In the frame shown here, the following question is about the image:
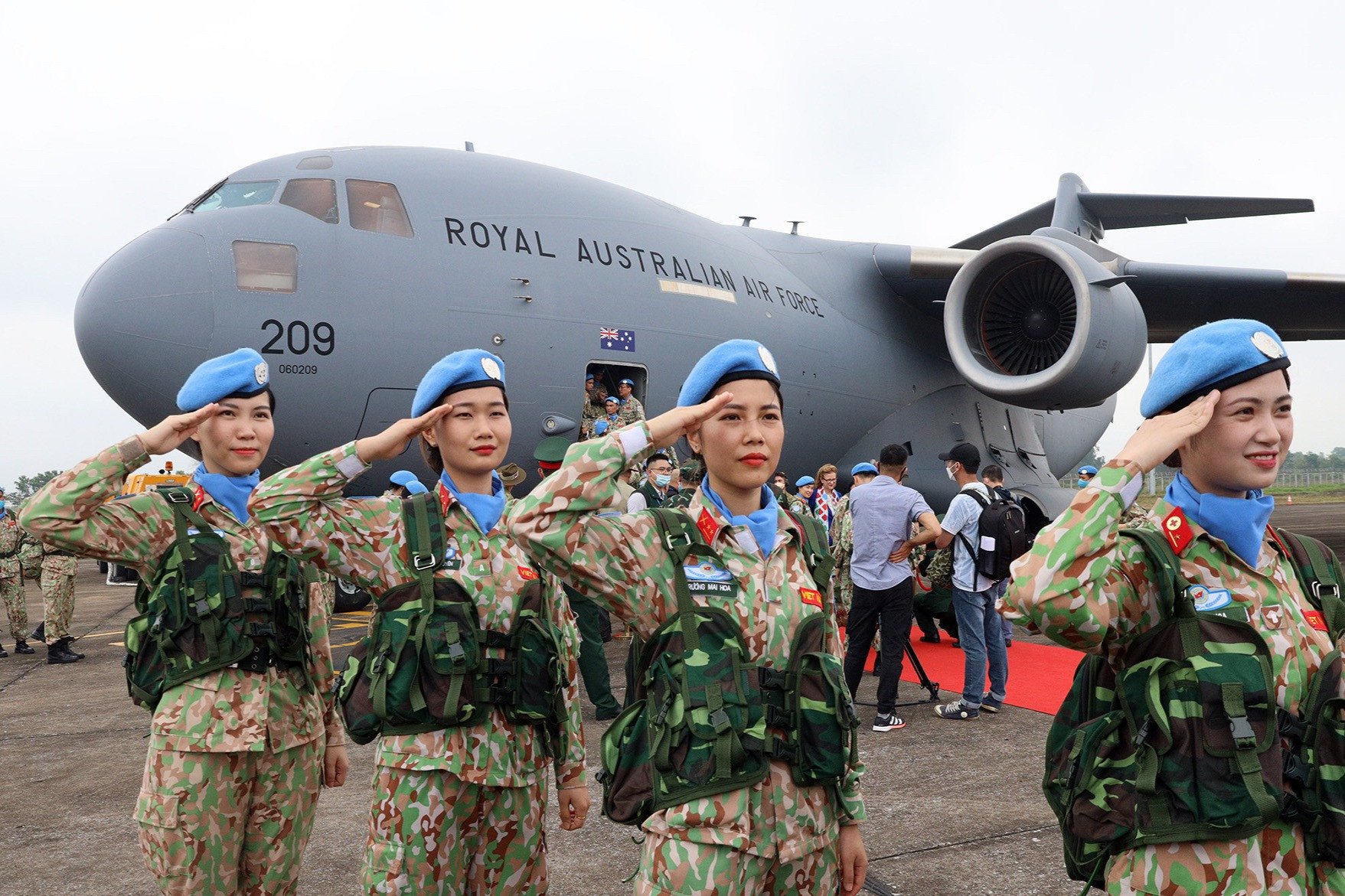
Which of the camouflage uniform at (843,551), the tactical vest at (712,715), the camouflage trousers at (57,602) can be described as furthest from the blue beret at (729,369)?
the camouflage trousers at (57,602)

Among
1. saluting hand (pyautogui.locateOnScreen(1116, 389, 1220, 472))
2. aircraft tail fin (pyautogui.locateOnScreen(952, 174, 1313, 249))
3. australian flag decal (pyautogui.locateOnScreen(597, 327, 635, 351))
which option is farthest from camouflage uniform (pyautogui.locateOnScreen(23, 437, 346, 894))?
aircraft tail fin (pyautogui.locateOnScreen(952, 174, 1313, 249))

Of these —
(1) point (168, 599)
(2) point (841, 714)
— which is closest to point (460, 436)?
(1) point (168, 599)

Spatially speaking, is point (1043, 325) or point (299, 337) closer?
point (299, 337)

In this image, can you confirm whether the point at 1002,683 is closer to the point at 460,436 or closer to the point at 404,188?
the point at 460,436

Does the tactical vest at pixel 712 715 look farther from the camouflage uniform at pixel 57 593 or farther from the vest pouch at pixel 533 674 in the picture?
the camouflage uniform at pixel 57 593

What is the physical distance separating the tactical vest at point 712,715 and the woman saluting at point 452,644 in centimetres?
49

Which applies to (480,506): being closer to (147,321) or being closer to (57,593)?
(147,321)

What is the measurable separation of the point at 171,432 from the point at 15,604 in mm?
9455

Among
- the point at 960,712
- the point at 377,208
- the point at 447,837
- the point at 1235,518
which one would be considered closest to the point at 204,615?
the point at 447,837

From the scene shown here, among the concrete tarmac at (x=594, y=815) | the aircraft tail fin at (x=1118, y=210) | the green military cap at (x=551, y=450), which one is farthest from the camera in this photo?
the aircraft tail fin at (x=1118, y=210)

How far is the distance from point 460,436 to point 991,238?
13.7m

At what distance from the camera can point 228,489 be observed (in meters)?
2.94

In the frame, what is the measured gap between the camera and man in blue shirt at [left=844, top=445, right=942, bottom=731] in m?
6.23

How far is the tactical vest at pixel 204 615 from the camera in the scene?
8.95 feet
